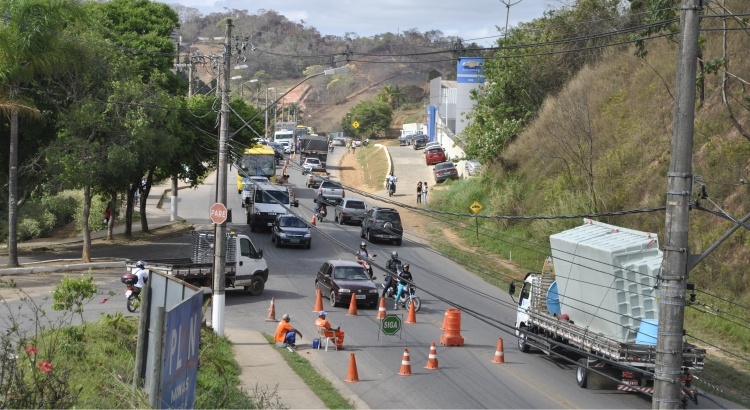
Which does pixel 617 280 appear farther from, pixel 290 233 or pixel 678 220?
pixel 290 233

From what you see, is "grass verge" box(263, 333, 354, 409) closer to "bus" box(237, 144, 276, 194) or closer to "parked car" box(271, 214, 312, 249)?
"parked car" box(271, 214, 312, 249)

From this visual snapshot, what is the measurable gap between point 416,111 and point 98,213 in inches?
4168

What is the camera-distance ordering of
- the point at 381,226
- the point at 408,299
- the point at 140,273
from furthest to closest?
1. the point at 381,226
2. the point at 408,299
3. the point at 140,273

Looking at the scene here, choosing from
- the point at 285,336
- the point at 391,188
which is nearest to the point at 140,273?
the point at 285,336

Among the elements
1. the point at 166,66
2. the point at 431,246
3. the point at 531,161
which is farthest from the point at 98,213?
the point at 531,161

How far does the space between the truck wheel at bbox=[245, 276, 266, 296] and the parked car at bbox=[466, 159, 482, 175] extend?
3245 centimetres

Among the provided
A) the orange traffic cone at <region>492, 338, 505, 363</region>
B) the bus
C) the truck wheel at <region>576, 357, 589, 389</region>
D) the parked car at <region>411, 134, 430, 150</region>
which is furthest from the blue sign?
the parked car at <region>411, 134, 430, 150</region>

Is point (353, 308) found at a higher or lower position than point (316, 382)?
lower

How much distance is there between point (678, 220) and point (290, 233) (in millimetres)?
29185

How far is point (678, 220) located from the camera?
10445 millimetres

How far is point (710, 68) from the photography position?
24.8m

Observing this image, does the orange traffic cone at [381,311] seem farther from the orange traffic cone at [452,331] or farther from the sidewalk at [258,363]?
the sidewalk at [258,363]

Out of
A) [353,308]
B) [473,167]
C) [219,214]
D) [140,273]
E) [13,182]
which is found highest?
[219,214]

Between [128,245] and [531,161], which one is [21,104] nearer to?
[128,245]
